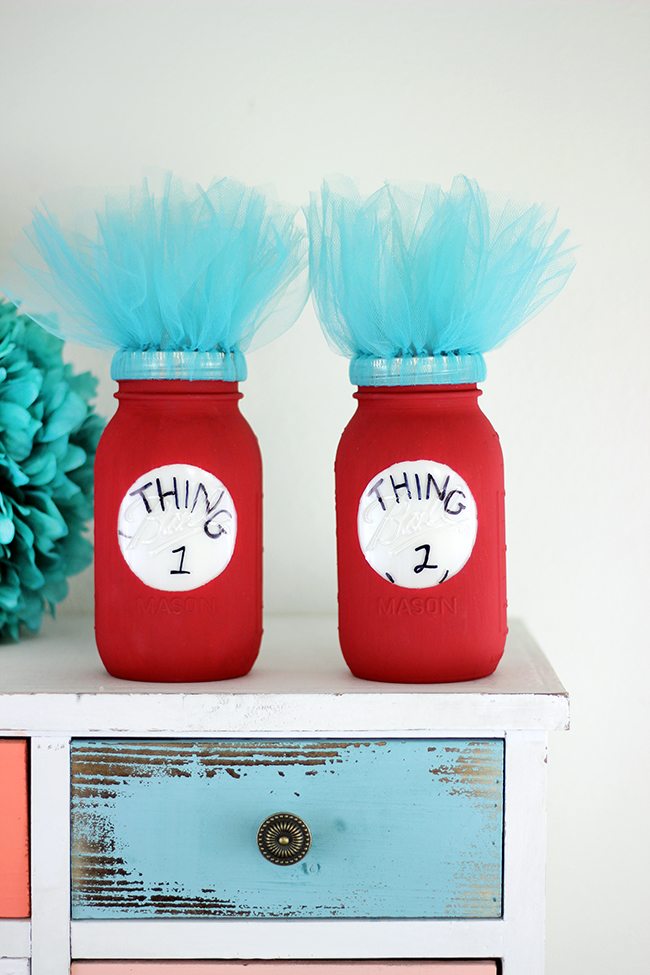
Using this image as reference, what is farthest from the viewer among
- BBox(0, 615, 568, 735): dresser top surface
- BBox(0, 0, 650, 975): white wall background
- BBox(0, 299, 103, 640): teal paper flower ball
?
BBox(0, 0, 650, 975): white wall background

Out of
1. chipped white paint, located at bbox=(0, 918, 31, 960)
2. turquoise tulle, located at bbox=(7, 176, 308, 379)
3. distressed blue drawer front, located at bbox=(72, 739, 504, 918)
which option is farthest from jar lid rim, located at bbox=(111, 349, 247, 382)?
chipped white paint, located at bbox=(0, 918, 31, 960)

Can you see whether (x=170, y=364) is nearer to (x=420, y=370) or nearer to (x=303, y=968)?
(x=420, y=370)

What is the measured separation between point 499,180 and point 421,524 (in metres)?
0.43

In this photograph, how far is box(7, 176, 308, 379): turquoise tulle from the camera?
78cm

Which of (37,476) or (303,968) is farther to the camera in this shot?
(37,476)

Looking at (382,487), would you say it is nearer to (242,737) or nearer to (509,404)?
(242,737)

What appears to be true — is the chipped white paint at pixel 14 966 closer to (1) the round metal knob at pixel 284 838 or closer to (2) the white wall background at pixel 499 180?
(1) the round metal knob at pixel 284 838

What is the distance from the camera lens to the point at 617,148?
41.8 inches

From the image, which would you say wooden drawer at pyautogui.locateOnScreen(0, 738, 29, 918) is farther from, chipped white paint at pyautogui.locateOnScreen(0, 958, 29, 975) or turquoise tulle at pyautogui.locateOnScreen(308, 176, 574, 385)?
turquoise tulle at pyautogui.locateOnScreen(308, 176, 574, 385)

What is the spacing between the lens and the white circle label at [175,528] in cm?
78

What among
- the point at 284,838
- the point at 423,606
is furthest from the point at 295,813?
the point at 423,606

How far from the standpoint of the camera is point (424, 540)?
77 centimetres

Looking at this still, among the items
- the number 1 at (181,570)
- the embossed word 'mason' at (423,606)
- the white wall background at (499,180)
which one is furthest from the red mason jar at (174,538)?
the white wall background at (499,180)

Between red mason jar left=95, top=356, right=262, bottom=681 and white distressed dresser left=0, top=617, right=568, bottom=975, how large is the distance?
0.11 ft
